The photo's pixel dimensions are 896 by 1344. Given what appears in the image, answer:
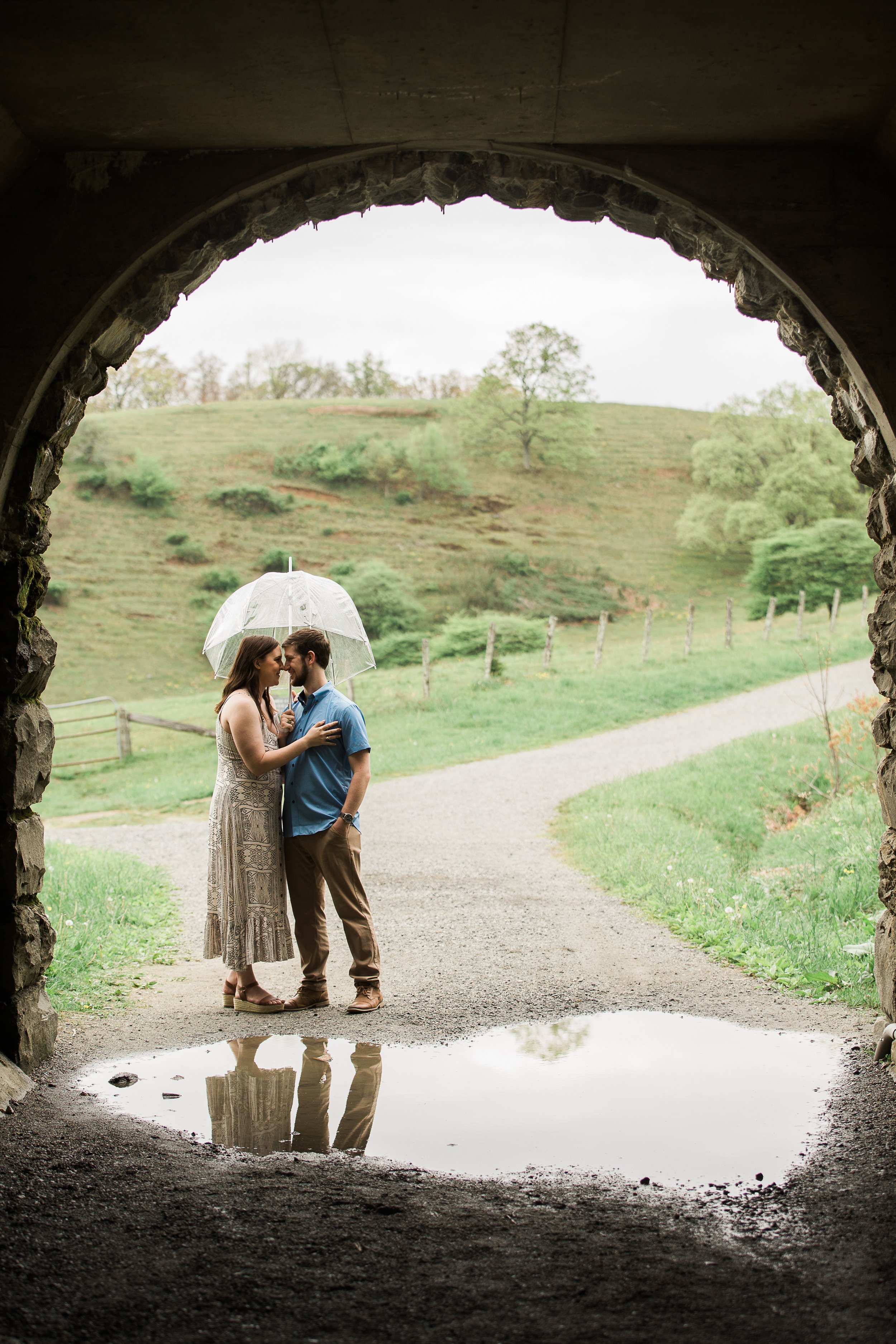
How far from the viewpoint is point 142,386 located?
59000mm

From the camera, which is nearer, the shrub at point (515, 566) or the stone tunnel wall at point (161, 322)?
the stone tunnel wall at point (161, 322)

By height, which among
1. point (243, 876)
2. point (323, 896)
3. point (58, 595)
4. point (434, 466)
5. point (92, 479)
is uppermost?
point (434, 466)

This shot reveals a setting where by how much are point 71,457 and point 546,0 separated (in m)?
43.1

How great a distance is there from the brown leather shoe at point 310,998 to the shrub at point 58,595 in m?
31.8

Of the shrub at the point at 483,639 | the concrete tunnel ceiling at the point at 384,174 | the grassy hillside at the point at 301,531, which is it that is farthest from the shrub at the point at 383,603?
the concrete tunnel ceiling at the point at 384,174

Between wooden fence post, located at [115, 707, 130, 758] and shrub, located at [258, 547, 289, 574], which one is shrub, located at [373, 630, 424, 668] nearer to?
shrub, located at [258, 547, 289, 574]

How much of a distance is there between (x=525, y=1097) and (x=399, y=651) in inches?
1070

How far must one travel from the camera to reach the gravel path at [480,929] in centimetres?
552

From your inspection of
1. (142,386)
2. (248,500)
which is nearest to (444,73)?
(248,500)

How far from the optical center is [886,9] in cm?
340

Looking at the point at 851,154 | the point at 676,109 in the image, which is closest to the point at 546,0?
the point at 676,109

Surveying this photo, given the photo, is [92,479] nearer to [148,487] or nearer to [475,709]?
[148,487]

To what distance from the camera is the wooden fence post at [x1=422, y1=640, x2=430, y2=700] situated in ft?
67.4

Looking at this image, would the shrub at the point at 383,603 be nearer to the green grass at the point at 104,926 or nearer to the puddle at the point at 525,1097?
the green grass at the point at 104,926
